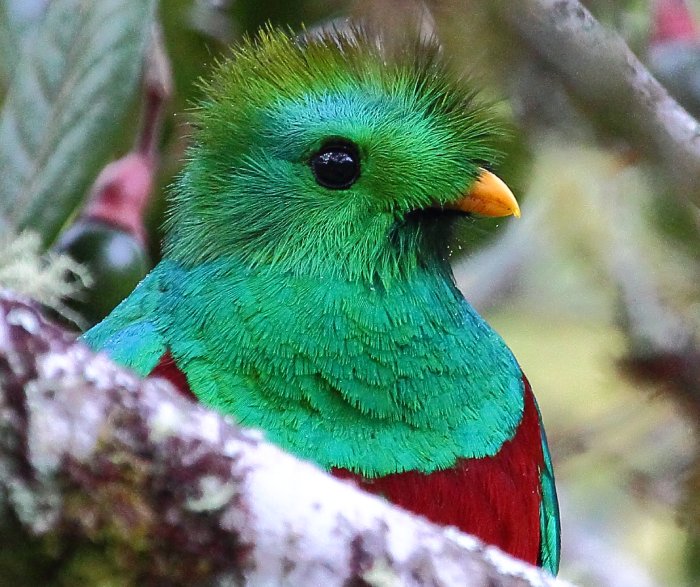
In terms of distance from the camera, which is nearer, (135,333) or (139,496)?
(139,496)

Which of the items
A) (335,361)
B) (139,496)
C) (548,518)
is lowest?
(548,518)

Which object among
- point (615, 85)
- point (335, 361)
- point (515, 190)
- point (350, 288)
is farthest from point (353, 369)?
point (515, 190)

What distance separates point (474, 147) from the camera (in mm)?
2496

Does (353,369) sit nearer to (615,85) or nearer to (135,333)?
(135,333)

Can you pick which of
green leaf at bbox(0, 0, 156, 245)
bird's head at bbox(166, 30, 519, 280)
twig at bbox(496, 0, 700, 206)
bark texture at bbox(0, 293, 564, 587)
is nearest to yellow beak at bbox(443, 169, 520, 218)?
bird's head at bbox(166, 30, 519, 280)

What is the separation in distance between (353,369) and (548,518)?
2.46ft

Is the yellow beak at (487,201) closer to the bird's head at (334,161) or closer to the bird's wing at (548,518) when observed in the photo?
the bird's head at (334,161)

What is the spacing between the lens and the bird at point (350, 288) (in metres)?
2.16

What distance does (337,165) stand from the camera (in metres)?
2.34

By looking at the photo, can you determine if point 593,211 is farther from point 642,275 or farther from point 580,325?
point 580,325

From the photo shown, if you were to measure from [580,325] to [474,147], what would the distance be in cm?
277

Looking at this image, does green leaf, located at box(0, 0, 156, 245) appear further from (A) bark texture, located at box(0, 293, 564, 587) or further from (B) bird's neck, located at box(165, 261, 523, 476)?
(A) bark texture, located at box(0, 293, 564, 587)

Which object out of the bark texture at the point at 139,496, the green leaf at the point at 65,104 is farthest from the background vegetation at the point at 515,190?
the bark texture at the point at 139,496

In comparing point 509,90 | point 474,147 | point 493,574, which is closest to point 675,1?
point 509,90
